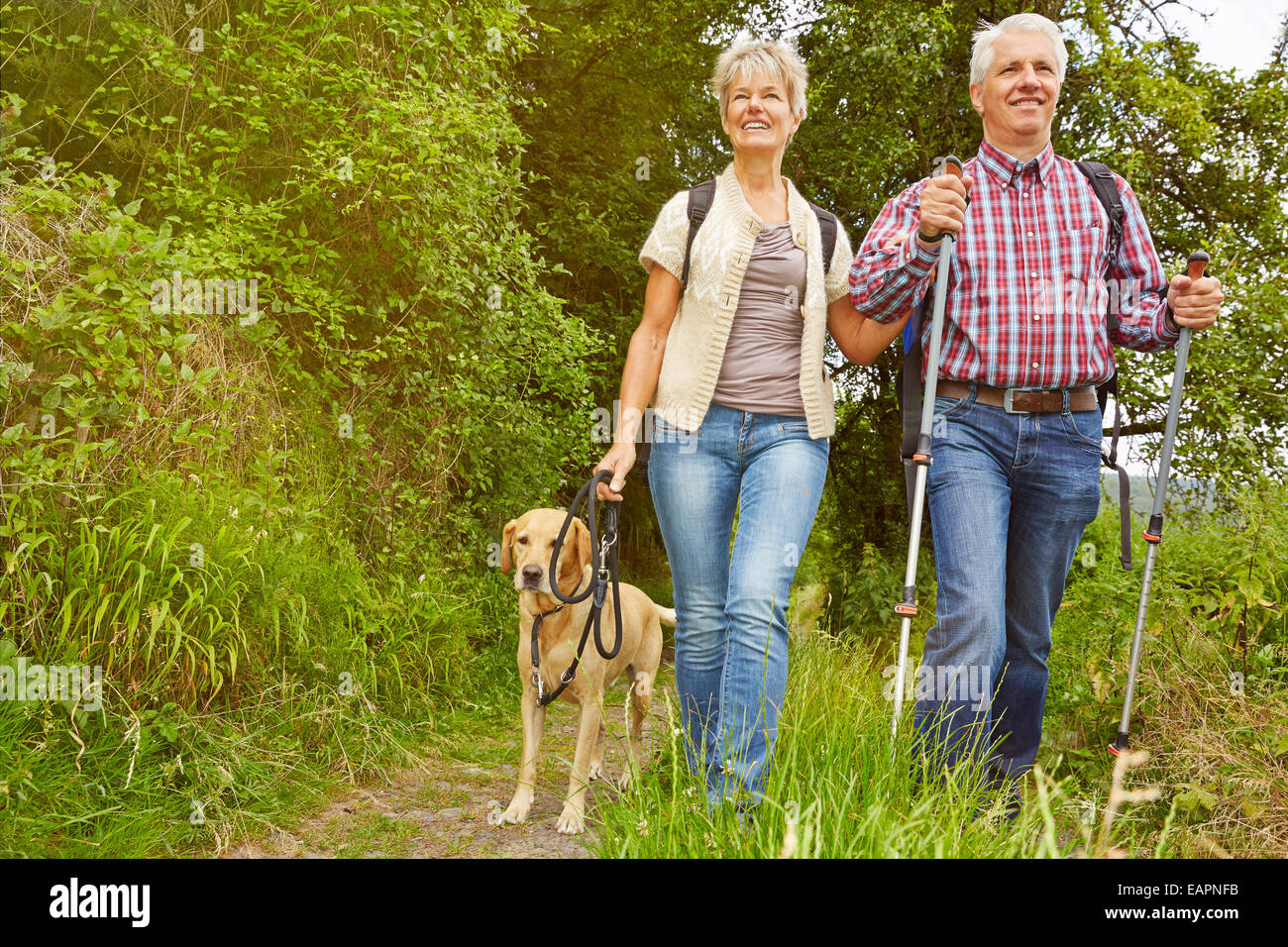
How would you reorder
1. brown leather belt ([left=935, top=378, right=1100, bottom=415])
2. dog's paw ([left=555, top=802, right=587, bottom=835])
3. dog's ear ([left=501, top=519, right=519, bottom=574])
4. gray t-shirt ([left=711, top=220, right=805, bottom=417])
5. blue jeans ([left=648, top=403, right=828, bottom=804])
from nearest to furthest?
blue jeans ([left=648, top=403, right=828, bottom=804])
brown leather belt ([left=935, top=378, right=1100, bottom=415])
gray t-shirt ([left=711, top=220, right=805, bottom=417])
dog's paw ([left=555, top=802, right=587, bottom=835])
dog's ear ([left=501, top=519, right=519, bottom=574])

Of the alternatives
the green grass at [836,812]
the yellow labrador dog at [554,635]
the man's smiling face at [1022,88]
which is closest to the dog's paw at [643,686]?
the yellow labrador dog at [554,635]

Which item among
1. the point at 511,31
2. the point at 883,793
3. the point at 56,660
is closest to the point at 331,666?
the point at 56,660

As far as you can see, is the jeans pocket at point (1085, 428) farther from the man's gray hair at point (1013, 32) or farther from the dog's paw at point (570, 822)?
the dog's paw at point (570, 822)

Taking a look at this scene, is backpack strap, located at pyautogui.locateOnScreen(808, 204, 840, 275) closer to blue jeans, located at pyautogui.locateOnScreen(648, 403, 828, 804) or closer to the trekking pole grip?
blue jeans, located at pyautogui.locateOnScreen(648, 403, 828, 804)

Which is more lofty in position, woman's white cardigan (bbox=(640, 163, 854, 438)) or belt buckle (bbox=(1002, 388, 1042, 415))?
woman's white cardigan (bbox=(640, 163, 854, 438))

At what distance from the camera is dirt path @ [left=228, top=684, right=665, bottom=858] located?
3803 mm

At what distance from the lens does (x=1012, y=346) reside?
3.20 m

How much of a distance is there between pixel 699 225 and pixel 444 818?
274 cm

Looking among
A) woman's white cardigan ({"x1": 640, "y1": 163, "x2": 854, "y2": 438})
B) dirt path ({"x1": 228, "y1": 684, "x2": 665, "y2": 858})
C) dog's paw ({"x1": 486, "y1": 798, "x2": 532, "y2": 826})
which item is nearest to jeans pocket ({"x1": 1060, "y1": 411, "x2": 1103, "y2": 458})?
woman's white cardigan ({"x1": 640, "y1": 163, "x2": 854, "y2": 438})

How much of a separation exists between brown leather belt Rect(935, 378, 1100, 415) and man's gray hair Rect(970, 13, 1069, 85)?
1.05m

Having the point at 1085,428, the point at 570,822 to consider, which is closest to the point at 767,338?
the point at 1085,428

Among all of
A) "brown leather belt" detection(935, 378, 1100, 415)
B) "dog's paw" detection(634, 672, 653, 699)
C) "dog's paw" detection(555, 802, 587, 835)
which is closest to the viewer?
"brown leather belt" detection(935, 378, 1100, 415)
